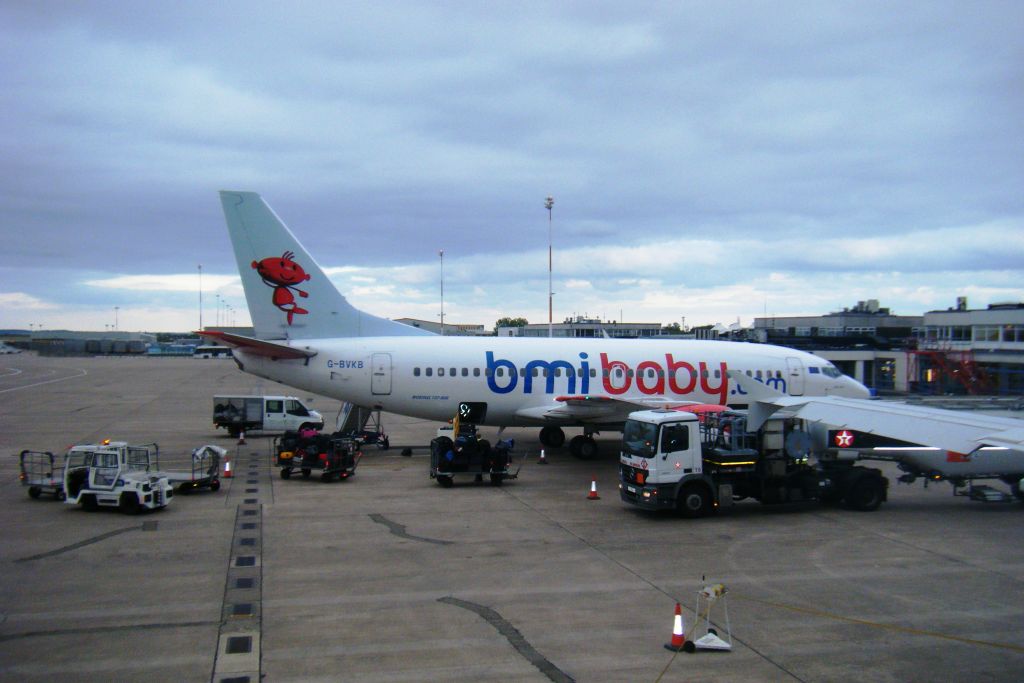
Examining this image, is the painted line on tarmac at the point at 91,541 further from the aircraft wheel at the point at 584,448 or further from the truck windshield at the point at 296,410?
the truck windshield at the point at 296,410

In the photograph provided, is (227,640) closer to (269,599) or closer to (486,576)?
(269,599)

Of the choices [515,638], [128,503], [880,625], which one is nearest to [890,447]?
[880,625]

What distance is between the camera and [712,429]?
22734 millimetres

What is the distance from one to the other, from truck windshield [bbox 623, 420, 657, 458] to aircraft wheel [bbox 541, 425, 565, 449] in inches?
506

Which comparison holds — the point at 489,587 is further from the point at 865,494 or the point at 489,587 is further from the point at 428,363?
the point at 428,363

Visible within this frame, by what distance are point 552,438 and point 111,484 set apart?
1811 centimetres

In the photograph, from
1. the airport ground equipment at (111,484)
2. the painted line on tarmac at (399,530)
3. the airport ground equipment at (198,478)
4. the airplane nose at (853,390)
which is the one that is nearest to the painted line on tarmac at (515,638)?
the painted line on tarmac at (399,530)

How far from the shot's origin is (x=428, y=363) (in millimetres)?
29859

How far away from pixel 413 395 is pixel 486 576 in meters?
15.6

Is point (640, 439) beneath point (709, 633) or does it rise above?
above

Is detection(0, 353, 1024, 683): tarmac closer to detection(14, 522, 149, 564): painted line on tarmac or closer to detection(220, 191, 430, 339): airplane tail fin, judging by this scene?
detection(14, 522, 149, 564): painted line on tarmac

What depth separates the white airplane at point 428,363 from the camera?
29.1 m

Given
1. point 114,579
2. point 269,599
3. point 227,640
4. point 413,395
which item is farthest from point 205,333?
point 227,640

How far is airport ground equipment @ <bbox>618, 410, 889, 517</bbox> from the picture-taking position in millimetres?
19422
